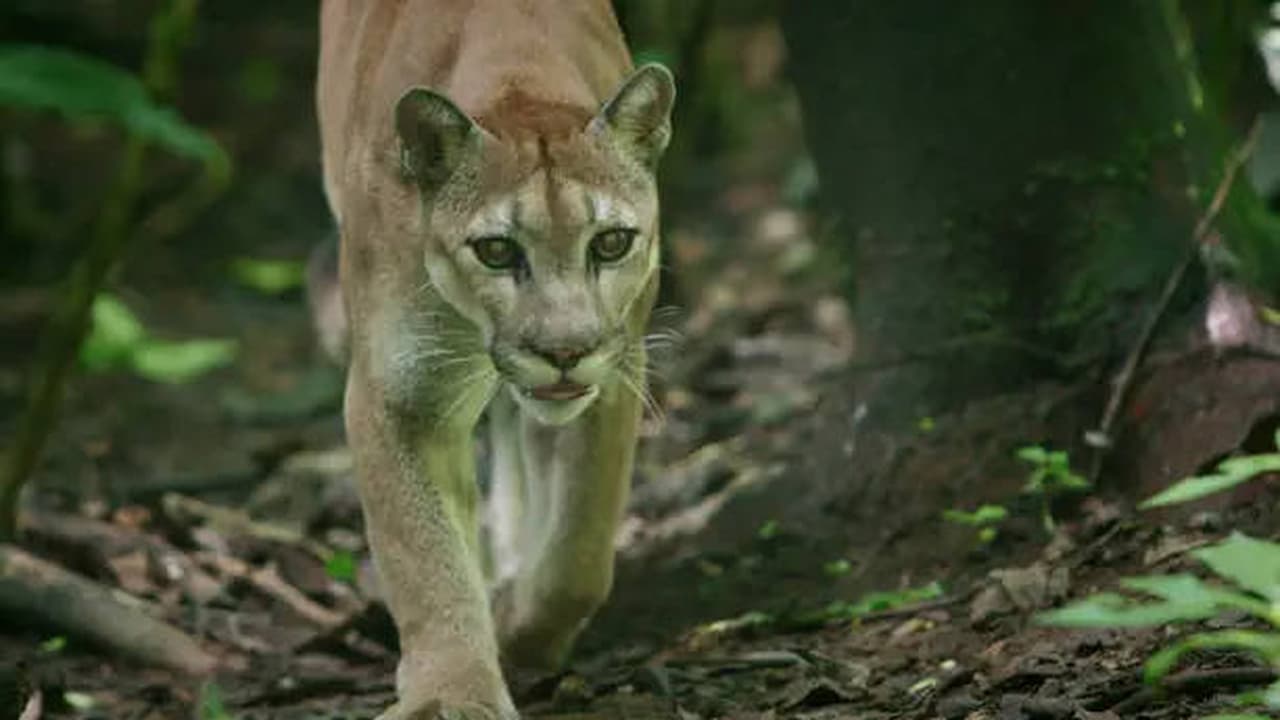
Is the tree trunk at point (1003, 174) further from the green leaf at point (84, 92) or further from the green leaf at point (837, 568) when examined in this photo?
the green leaf at point (84, 92)

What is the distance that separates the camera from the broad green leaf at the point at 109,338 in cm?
949

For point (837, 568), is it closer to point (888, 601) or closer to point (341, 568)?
point (888, 601)

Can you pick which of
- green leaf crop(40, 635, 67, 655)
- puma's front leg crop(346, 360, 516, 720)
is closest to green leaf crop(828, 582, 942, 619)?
puma's front leg crop(346, 360, 516, 720)

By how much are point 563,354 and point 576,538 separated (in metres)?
0.89

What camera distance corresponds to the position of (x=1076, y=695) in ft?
13.9

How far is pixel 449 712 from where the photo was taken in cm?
476

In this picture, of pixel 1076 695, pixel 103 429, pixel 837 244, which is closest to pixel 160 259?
pixel 103 429

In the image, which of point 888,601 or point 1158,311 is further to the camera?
point 1158,311

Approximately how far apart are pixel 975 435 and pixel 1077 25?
1136 millimetres

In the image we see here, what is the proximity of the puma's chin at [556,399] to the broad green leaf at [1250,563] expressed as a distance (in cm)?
166

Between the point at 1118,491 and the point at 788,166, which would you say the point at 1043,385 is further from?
the point at 788,166

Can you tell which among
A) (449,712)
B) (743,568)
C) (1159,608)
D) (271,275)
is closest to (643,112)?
(449,712)

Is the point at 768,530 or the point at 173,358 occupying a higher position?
the point at 173,358

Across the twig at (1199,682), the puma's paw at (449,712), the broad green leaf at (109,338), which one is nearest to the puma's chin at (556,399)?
the puma's paw at (449,712)
